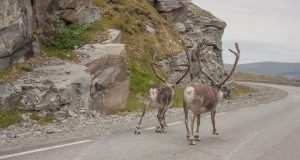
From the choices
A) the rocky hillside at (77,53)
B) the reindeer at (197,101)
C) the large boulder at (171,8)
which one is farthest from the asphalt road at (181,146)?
the large boulder at (171,8)

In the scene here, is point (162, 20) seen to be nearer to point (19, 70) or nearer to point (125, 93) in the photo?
point (125, 93)

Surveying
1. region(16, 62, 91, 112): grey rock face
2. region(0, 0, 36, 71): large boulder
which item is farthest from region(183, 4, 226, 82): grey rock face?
region(0, 0, 36, 71): large boulder

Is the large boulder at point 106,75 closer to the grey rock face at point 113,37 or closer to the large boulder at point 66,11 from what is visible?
the grey rock face at point 113,37

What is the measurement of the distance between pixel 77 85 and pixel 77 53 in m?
2.75

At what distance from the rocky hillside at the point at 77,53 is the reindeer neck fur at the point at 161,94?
1716 mm

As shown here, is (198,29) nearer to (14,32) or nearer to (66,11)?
(66,11)

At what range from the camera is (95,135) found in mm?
12188

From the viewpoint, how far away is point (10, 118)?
14180 millimetres

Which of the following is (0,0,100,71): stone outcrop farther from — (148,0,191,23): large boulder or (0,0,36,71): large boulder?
(148,0,191,23): large boulder

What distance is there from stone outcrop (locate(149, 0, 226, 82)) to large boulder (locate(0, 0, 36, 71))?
11.6 m

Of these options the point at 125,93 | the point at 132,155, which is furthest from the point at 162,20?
the point at 132,155

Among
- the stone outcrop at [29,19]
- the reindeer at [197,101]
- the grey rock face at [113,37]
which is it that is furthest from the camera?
the grey rock face at [113,37]

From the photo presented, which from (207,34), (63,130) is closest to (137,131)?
(63,130)

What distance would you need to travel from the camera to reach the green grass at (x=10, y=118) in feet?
45.8
